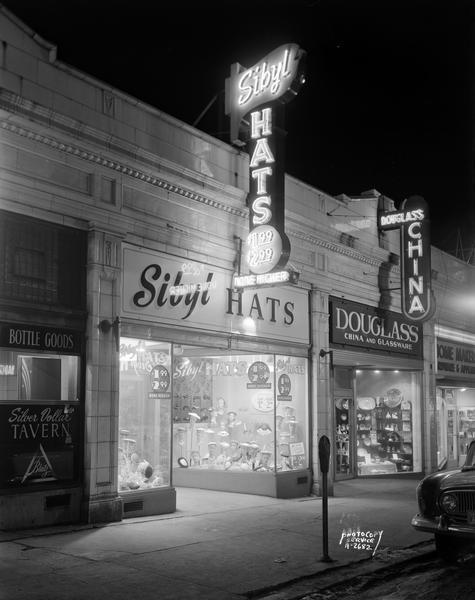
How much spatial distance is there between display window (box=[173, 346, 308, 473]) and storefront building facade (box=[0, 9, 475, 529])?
38 millimetres

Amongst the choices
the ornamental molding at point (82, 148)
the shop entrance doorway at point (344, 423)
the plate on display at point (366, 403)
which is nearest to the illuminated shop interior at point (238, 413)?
the ornamental molding at point (82, 148)

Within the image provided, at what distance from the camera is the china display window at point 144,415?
12.5 metres

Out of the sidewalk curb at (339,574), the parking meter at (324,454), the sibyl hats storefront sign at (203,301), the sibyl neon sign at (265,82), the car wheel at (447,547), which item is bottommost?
the sidewalk curb at (339,574)

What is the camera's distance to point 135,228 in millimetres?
12734

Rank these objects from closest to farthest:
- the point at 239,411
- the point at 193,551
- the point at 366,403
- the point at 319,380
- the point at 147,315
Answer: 1. the point at 193,551
2. the point at 147,315
3. the point at 239,411
4. the point at 319,380
5. the point at 366,403

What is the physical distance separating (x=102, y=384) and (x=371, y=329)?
1027 centimetres

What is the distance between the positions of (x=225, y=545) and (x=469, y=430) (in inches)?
761

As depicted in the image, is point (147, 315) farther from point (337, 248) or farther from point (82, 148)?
point (337, 248)

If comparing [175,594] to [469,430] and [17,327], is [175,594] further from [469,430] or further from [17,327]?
[469,430]

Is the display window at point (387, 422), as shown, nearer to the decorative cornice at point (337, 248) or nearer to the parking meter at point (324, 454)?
the decorative cornice at point (337, 248)

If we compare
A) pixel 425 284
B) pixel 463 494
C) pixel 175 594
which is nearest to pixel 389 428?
pixel 425 284

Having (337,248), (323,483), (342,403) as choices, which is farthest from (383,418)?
(323,483)

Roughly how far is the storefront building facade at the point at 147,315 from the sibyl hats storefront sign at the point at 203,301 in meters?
0.04

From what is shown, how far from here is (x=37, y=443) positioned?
10.8 metres
